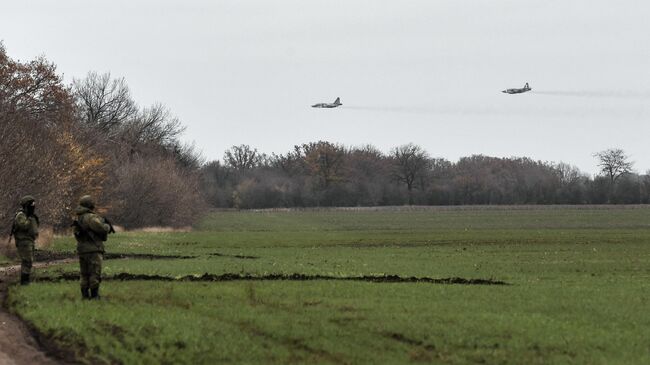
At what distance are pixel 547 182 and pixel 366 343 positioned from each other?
526 feet

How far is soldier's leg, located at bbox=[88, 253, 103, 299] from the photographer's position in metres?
18.9

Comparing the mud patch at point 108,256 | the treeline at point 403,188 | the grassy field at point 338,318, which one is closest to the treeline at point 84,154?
the mud patch at point 108,256

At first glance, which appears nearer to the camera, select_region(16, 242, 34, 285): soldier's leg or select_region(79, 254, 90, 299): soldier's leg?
select_region(79, 254, 90, 299): soldier's leg

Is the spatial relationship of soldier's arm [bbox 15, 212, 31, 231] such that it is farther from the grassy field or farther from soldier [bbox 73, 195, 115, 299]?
soldier [bbox 73, 195, 115, 299]

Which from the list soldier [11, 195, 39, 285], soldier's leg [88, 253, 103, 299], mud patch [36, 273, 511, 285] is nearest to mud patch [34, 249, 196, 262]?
mud patch [36, 273, 511, 285]

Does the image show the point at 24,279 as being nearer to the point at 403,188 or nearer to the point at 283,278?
the point at 283,278

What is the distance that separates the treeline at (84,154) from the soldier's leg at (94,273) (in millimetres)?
25078

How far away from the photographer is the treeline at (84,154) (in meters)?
46.2

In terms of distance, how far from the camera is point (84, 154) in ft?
219

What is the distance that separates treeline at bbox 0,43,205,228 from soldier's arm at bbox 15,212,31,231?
70.0 ft

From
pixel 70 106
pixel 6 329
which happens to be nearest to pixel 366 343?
pixel 6 329

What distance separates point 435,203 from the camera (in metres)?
174

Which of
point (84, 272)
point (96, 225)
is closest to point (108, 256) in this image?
point (84, 272)

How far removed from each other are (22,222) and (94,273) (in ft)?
13.9
